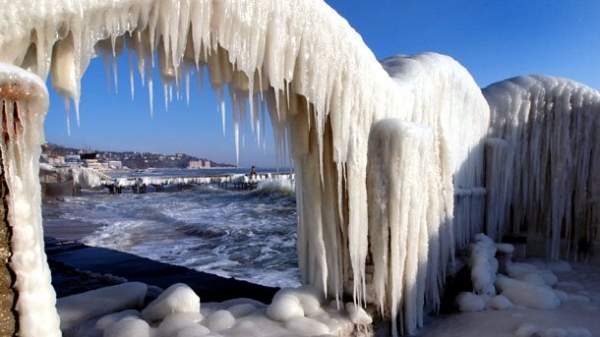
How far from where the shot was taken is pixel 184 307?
4090 millimetres

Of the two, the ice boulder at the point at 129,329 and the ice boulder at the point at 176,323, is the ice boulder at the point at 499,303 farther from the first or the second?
the ice boulder at the point at 129,329

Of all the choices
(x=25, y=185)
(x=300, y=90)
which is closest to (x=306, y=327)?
(x=300, y=90)

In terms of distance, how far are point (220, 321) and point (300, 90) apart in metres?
2.57

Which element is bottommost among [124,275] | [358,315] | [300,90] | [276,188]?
[276,188]

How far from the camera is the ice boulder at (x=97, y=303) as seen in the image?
160 inches

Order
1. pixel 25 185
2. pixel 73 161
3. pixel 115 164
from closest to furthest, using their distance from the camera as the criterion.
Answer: pixel 25 185 < pixel 73 161 < pixel 115 164

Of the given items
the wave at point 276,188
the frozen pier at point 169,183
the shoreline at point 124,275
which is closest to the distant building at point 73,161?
the frozen pier at point 169,183

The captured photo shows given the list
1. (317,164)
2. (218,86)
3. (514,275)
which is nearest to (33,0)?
(218,86)

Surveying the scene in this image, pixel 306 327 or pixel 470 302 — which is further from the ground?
pixel 306 327

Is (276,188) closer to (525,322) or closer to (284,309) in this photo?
(525,322)

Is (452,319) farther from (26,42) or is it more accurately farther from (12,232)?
(26,42)

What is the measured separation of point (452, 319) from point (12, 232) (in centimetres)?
516

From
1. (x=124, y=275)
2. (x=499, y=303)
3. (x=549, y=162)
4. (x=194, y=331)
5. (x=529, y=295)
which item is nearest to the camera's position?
(x=194, y=331)

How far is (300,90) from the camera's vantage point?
3797 millimetres
